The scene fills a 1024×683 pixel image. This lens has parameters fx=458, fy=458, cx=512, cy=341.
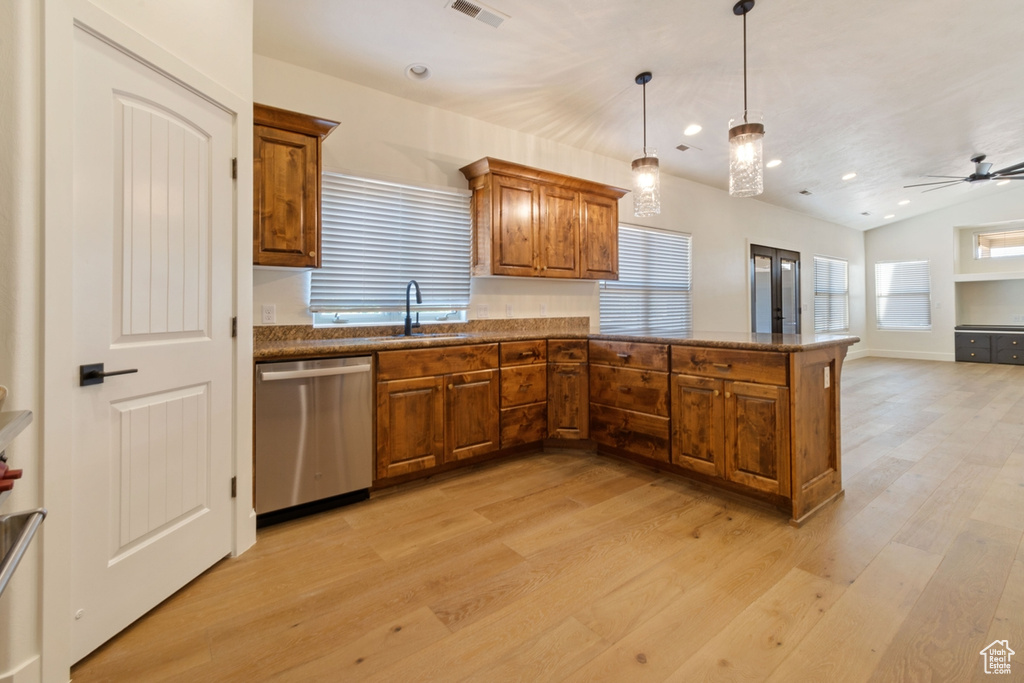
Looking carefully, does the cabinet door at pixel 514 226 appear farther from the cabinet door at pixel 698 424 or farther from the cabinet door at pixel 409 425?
the cabinet door at pixel 698 424

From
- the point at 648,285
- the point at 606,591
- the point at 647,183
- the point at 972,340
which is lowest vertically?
the point at 606,591

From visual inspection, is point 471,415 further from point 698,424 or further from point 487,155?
point 487,155

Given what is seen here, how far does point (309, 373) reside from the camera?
2.46 meters

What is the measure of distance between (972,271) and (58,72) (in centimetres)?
1300

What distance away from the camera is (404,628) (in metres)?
1.66

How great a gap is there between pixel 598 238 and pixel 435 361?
7.31 ft

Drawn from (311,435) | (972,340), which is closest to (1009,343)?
(972,340)

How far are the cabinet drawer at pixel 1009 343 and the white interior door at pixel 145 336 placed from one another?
39.2 feet

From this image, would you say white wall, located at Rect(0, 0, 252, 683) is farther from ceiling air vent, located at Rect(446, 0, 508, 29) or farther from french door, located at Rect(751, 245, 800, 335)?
Result: french door, located at Rect(751, 245, 800, 335)

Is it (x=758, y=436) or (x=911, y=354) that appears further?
(x=911, y=354)

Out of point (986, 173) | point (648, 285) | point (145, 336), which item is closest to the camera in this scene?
point (145, 336)

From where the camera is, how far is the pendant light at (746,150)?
8.21ft

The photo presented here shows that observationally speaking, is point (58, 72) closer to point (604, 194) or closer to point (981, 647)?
point (981, 647)

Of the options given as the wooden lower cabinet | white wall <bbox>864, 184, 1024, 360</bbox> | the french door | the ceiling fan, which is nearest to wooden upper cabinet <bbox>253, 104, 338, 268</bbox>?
the wooden lower cabinet
